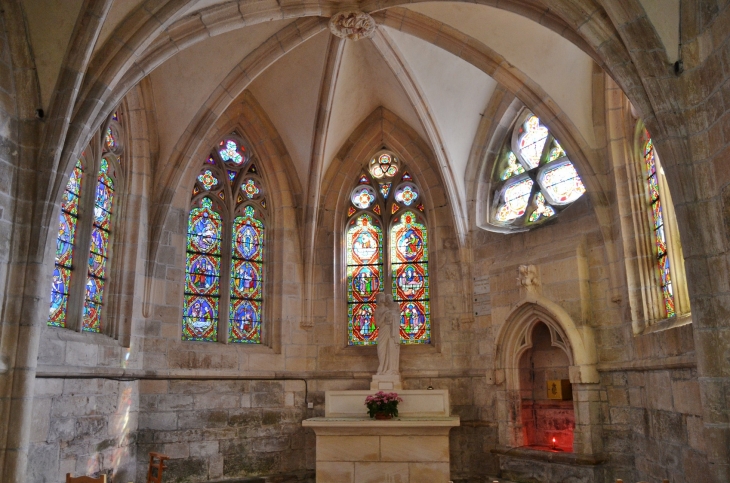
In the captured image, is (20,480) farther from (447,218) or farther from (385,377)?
(447,218)

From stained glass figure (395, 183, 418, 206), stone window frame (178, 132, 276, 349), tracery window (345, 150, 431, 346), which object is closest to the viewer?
stone window frame (178, 132, 276, 349)

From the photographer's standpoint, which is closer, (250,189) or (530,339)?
(530,339)

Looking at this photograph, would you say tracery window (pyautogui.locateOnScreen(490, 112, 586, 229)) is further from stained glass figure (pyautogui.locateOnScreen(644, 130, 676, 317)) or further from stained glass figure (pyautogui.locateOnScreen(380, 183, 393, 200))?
stained glass figure (pyautogui.locateOnScreen(380, 183, 393, 200))

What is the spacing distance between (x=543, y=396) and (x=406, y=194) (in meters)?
4.20

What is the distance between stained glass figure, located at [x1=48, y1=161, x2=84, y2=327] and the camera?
8227mm

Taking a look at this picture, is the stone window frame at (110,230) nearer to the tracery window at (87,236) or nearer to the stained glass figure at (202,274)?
the tracery window at (87,236)

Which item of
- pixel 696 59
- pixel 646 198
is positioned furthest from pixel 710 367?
pixel 646 198

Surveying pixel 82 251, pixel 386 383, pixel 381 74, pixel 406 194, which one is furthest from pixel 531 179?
pixel 82 251

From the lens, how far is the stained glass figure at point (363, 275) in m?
11.5

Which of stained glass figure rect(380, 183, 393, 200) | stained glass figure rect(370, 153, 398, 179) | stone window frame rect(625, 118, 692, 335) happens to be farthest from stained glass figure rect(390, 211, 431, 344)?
stone window frame rect(625, 118, 692, 335)

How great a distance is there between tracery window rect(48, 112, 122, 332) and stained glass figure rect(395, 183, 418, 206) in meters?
4.76

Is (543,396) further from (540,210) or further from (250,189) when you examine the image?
(250,189)

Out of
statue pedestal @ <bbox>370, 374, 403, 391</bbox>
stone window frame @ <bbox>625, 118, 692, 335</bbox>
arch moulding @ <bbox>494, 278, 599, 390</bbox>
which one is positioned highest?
stone window frame @ <bbox>625, 118, 692, 335</bbox>

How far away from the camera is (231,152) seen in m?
11.4
